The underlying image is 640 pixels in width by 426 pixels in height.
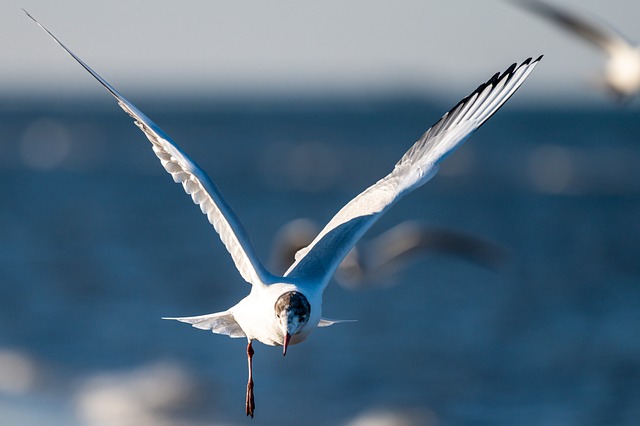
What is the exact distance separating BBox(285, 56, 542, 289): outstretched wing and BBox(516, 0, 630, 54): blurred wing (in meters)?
A: 4.13

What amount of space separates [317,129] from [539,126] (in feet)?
52.0

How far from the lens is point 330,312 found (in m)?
20.4

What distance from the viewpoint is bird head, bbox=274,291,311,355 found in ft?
23.8

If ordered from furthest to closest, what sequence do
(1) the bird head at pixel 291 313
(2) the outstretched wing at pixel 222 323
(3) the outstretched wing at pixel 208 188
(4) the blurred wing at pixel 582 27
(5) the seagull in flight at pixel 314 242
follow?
(4) the blurred wing at pixel 582 27
(2) the outstretched wing at pixel 222 323
(3) the outstretched wing at pixel 208 188
(5) the seagull in flight at pixel 314 242
(1) the bird head at pixel 291 313

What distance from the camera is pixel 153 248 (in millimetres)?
30344

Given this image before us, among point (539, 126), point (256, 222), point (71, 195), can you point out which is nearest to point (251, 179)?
point (71, 195)

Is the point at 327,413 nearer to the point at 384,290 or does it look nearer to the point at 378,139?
the point at 384,290

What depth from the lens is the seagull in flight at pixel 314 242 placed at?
7551 millimetres

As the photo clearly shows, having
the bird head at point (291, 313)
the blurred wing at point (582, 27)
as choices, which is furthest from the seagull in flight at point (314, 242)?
the blurred wing at point (582, 27)

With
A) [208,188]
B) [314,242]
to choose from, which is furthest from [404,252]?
[208,188]

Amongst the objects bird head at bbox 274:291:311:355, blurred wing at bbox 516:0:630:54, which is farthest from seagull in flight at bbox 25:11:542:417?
blurred wing at bbox 516:0:630:54

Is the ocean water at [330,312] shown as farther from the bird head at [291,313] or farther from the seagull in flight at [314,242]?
the bird head at [291,313]

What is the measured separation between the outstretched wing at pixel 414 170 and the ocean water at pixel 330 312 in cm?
473

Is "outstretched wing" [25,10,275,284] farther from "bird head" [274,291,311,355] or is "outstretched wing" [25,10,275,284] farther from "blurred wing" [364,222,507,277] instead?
"blurred wing" [364,222,507,277]
